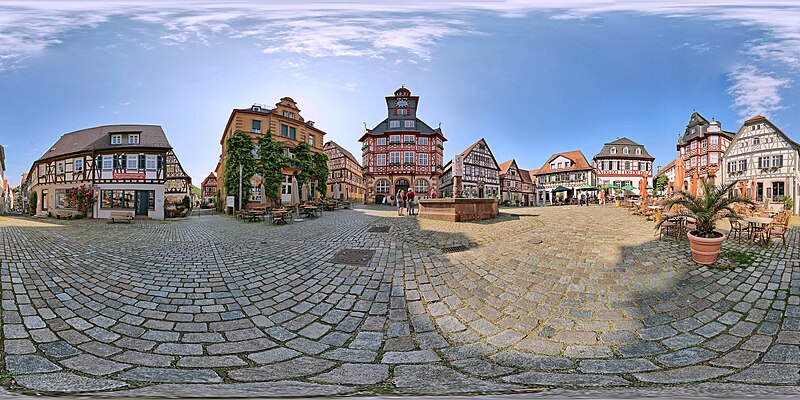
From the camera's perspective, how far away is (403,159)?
3069 centimetres

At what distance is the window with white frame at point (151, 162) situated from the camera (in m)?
18.9

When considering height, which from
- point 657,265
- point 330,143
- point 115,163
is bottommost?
point 657,265

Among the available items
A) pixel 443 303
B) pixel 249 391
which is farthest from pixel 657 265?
pixel 249 391

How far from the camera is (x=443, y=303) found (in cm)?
352

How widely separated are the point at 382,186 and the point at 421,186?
3763 mm

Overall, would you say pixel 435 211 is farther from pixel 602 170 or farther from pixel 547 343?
pixel 602 170

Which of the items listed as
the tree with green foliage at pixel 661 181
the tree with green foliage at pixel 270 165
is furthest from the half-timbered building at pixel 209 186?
the tree with green foliage at pixel 661 181

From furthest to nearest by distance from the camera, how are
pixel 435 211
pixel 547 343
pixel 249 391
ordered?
pixel 435 211 < pixel 547 343 < pixel 249 391

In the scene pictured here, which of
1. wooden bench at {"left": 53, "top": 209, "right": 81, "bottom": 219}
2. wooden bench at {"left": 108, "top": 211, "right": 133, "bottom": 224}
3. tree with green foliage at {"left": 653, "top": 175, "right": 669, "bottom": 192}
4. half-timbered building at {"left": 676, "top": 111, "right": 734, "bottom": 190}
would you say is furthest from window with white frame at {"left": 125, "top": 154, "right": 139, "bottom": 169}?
tree with green foliage at {"left": 653, "top": 175, "right": 669, "bottom": 192}

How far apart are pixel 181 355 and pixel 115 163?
2261 cm

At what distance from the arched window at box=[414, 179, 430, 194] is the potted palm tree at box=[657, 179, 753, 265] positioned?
84.1 ft

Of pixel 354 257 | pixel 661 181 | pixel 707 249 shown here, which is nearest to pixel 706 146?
pixel 661 181

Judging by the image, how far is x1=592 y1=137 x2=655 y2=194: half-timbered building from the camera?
112ft

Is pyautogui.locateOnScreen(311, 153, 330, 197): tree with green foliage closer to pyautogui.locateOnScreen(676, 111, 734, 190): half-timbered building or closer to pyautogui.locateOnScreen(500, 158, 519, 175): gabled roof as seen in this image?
pyautogui.locateOnScreen(500, 158, 519, 175): gabled roof
